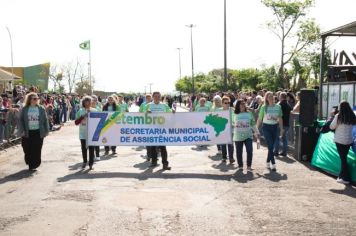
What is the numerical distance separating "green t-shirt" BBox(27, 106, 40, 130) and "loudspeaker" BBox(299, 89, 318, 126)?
6289 mm

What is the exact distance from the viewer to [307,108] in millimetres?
12062

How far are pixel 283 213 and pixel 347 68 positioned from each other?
11.3m

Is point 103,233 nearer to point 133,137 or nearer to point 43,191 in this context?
point 43,191

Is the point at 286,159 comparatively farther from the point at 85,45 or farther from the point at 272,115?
the point at 85,45

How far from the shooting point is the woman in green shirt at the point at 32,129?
11008 millimetres

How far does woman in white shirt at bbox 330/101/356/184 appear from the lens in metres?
Result: 9.45

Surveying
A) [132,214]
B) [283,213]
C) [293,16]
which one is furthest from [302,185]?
[293,16]

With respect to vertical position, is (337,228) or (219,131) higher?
(219,131)

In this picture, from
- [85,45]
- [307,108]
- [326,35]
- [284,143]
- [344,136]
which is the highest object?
[85,45]

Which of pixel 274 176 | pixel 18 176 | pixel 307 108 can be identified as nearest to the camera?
pixel 274 176

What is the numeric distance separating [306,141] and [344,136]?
9.36 feet

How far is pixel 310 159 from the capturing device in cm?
1234

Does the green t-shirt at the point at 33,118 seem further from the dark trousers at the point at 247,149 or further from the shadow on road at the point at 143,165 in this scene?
the dark trousers at the point at 247,149

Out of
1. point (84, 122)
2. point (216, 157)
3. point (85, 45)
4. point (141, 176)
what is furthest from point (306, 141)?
point (85, 45)
